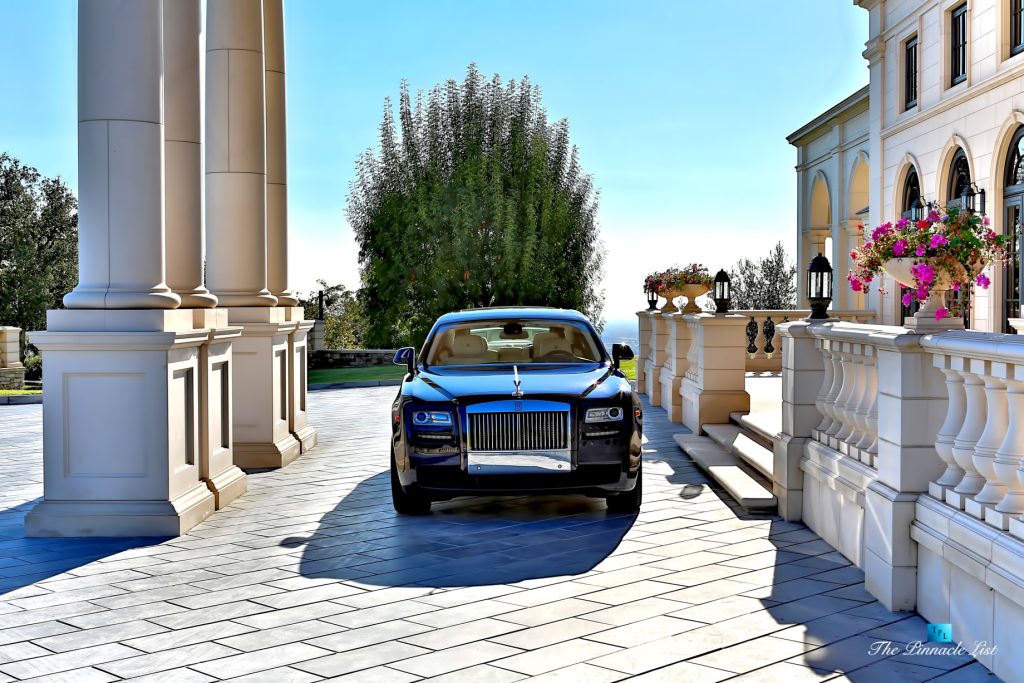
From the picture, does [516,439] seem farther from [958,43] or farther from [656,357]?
[958,43]

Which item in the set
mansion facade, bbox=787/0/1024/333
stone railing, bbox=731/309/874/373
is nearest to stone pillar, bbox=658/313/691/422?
mansion facade, bbox=787/0/1024/333

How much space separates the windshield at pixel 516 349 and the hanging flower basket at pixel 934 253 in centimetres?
314

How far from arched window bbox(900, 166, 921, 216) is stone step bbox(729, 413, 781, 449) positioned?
419 inches

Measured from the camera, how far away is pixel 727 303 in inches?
521

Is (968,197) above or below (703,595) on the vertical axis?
above

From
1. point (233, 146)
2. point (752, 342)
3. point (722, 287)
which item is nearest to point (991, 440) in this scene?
point (233, 146)

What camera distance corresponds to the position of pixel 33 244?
3994 cm

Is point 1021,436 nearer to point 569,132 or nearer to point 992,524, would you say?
point 992,524

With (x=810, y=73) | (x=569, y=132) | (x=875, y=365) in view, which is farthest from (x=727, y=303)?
(x=569, y=132)

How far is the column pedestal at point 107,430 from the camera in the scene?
6.92 meters

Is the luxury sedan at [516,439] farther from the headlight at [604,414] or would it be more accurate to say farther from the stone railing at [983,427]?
the stone railing at [983,427]

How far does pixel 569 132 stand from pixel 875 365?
94.3 feet

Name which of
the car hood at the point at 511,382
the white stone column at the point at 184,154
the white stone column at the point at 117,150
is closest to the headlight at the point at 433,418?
the car hood at the point at 511,382

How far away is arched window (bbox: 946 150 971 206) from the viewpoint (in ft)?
58.2
